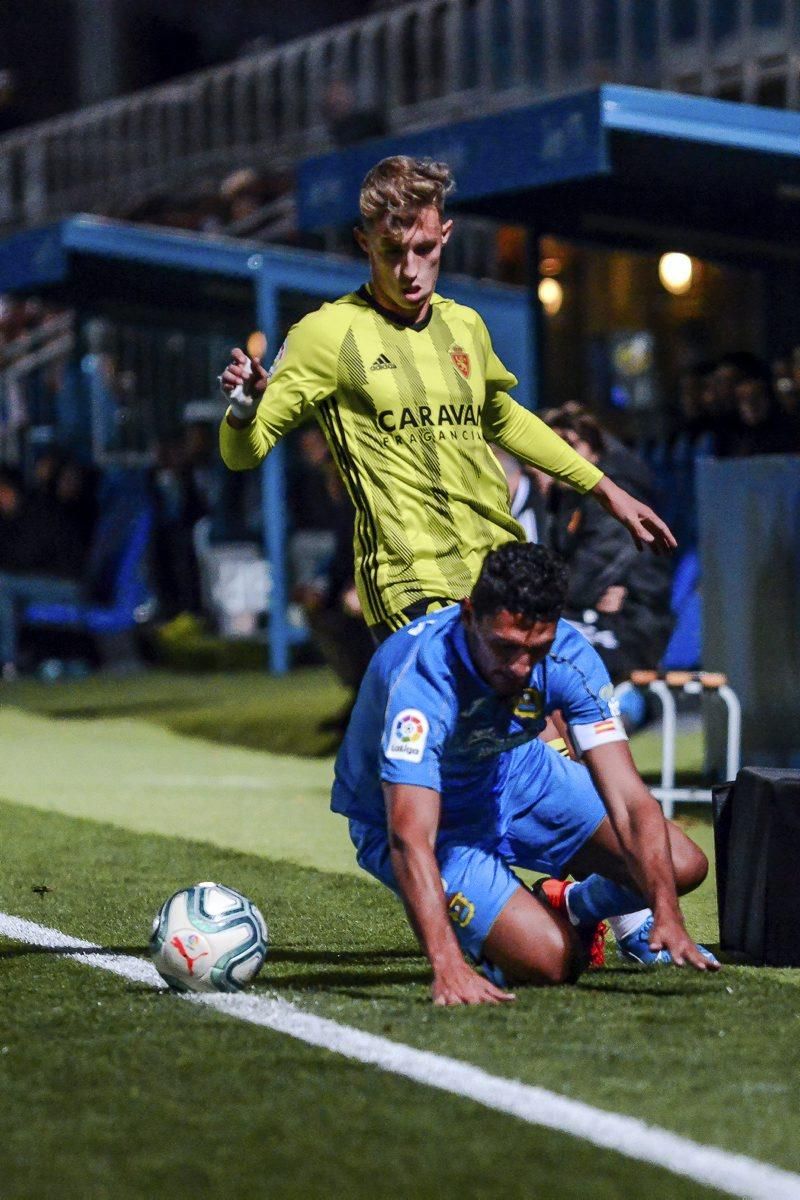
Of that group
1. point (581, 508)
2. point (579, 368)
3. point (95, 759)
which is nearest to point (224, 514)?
point (579, 368)

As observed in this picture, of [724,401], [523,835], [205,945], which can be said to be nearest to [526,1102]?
[205,945]

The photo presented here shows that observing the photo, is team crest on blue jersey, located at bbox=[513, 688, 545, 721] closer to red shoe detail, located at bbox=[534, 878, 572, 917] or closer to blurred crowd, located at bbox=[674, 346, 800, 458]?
red shoe detail, located at bbox=[534, 878, 572, 917]

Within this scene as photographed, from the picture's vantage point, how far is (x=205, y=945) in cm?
509

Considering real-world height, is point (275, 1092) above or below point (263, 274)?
below

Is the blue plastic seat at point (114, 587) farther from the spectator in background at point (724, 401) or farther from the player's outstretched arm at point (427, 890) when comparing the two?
the player's outstretched arm at point (427, 890)

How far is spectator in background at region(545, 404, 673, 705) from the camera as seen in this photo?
8742 mm

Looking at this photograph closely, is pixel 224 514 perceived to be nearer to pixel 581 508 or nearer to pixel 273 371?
pixel 581 508

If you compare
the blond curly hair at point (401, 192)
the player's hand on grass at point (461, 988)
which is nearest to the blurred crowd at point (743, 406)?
the blond curly hair at point (401, 192)

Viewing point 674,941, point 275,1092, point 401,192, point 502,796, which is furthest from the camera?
point 502,796

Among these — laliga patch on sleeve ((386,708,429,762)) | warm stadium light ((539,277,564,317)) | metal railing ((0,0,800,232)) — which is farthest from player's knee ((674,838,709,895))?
Result: warm stadium light ((539,277,564,317))

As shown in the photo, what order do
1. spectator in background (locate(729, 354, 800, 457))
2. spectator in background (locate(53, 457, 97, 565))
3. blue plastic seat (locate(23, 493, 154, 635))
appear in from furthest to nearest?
spectator in background (locate(53, 457, 97, 565)) < blue plastic seat (locate(23, 493, 154, 635)) < spectator in background (locate(729, 354, 800, 457))

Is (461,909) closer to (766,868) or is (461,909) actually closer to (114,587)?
(766,868)

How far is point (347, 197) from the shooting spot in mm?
12781

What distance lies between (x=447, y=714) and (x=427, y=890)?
424 mm
